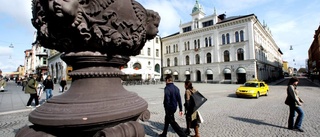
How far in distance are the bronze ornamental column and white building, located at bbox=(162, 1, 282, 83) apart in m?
33.1

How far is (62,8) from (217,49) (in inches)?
1439

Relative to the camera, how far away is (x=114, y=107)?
1.40 meters

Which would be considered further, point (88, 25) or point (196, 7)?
point (196, 7)

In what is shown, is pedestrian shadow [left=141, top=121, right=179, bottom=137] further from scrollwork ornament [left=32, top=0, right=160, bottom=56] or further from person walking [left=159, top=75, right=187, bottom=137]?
scrollwork ornament [left=32, top=0, right=160, bottom=56]

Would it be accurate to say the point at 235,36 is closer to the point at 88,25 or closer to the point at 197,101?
the point at 197,101

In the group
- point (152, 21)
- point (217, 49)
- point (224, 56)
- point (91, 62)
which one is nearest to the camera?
point (91, 62)

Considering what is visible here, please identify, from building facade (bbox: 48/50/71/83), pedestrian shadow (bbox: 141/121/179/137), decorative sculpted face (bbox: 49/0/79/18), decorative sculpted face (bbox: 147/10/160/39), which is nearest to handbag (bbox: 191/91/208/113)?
pedestrian shadow (bbox: 141/121/179/137)

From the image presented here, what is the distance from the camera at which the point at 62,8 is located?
3.87 feet

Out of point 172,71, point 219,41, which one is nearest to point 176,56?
point 172,71

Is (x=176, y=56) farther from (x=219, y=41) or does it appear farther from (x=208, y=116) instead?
(x=208, y=116)

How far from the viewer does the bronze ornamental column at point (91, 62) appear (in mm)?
1251

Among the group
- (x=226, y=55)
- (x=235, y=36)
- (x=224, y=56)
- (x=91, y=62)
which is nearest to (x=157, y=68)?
(x=224, y=56)

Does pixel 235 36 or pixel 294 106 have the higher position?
pixel 235 36

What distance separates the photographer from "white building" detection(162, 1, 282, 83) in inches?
1225
